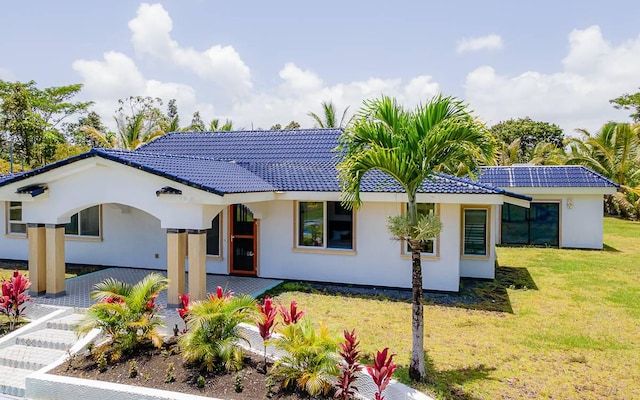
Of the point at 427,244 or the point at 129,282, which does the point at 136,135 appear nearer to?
the point at 129,282

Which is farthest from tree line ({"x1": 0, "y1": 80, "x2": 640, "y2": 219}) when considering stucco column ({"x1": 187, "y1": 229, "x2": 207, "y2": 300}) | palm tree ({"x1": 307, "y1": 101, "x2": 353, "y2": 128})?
stucco column ({"x1": 187, "y1": 229, "x2": 207, "y2": 300})

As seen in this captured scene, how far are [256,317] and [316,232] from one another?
6272 millimetres

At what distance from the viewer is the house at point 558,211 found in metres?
20.9

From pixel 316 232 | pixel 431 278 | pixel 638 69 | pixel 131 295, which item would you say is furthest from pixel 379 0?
pixel 638 69

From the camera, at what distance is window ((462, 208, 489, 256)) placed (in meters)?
14.4

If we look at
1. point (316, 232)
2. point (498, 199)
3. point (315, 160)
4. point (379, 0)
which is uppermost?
point (379, 0)

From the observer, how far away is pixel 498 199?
11.6 meters

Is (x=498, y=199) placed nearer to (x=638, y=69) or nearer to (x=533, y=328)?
(x=533, y=328)

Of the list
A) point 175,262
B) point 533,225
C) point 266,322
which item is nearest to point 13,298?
point 175,262

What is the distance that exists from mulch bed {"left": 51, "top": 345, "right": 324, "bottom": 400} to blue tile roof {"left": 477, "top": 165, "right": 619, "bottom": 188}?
700 inches

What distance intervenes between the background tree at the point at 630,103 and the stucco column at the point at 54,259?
57.7 m

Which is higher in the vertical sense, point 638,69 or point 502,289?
point 638,69

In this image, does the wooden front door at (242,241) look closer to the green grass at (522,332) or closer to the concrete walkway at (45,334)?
the concrete walkway at (45,334)

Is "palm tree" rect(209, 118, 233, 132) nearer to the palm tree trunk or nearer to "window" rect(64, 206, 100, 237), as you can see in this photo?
"window" rect(64, 206, 100, 237)
